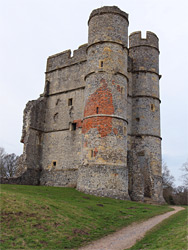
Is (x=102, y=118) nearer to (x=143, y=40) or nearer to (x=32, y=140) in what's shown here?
(x=32, y=140)

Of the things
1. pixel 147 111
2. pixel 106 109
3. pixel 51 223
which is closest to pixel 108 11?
pixel 106 109

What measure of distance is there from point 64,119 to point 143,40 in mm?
12530

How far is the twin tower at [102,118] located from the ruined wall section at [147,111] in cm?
9

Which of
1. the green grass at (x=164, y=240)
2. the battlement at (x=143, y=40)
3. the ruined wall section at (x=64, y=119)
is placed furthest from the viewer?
the battlement at (x=143, y=40)

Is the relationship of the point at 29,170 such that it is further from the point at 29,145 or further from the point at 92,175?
the point at 92,175

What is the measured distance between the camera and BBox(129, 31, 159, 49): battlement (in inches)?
1216

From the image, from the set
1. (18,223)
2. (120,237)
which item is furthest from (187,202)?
(18,223)

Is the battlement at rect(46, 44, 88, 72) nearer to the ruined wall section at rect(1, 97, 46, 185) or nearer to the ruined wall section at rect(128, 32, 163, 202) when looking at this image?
the ruined wall section at rect(1, 97, 46, 185)

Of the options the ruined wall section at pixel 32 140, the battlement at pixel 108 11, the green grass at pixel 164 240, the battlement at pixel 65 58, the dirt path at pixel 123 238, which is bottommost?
the dirt path at pixel 123 238

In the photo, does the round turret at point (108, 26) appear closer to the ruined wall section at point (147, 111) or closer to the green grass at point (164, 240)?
the ruined wall section at point (147, 111)

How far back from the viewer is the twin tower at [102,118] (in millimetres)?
22312

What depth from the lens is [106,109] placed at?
23.0 metres

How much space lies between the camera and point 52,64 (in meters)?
31.3

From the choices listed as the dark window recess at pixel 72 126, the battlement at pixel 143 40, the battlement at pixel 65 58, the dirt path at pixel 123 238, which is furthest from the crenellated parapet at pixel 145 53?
the dirt path at pixel 123 238
